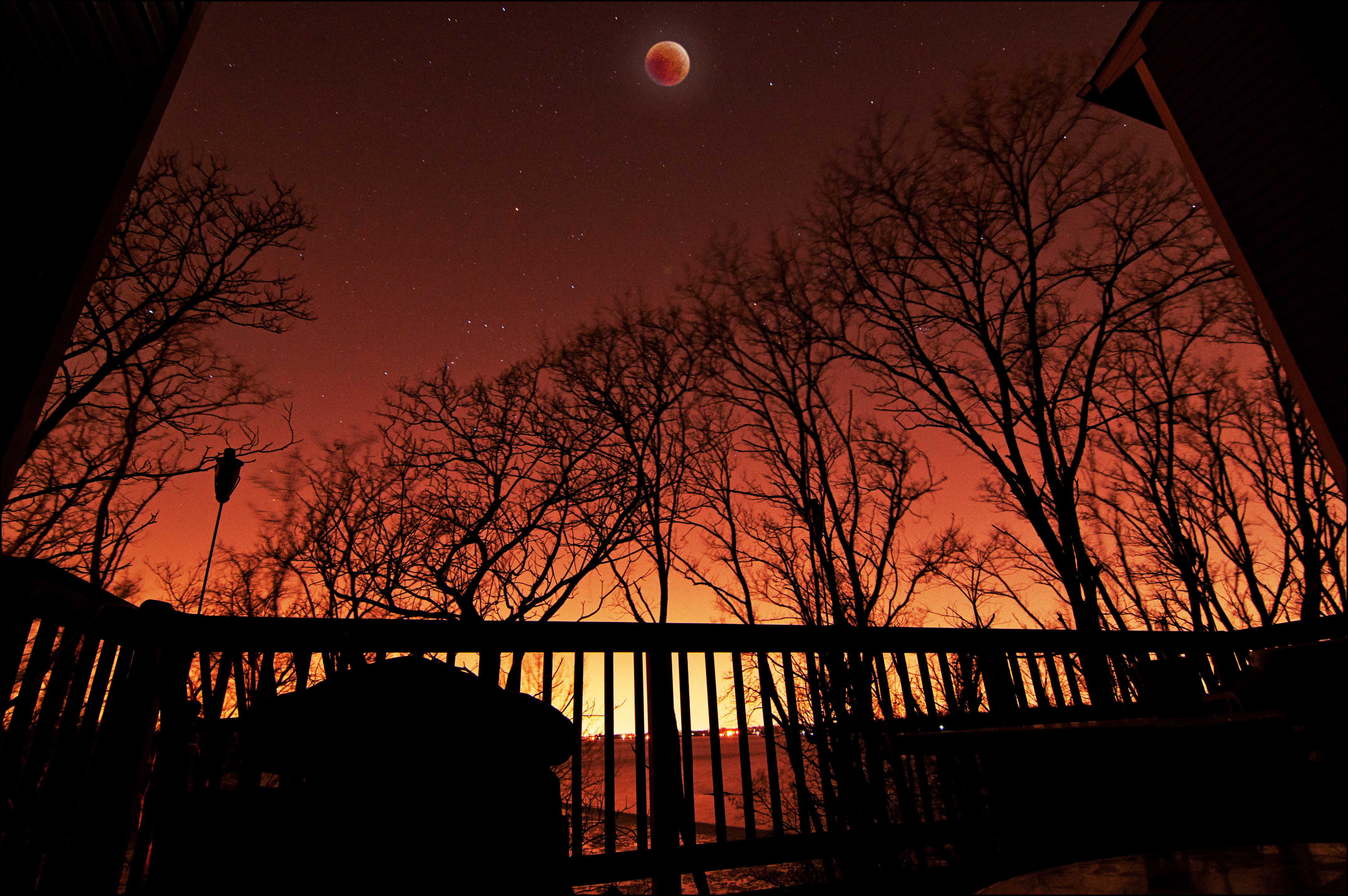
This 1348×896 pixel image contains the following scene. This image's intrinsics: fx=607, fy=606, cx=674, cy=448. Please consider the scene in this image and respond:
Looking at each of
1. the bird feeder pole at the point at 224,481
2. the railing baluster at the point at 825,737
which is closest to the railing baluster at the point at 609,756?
the railing baluster at the point at 825,737

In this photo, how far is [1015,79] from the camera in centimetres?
698

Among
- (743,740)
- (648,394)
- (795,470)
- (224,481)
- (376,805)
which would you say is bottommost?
(376,805)

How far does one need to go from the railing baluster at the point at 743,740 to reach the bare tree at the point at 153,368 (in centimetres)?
649

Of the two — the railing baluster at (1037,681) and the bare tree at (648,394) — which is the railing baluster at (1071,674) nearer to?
the railing baluster at (1037,681)

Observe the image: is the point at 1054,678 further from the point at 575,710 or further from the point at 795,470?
the point at 795,470

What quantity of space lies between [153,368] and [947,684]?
312 inches

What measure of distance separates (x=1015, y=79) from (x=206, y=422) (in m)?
9.81

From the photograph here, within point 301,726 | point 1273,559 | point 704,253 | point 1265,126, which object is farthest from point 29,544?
point 1273,559

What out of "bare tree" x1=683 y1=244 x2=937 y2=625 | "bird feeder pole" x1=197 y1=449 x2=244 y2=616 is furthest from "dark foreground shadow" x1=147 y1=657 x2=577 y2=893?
"bare tree" x1=683 y1=244 x2=937 y2=625

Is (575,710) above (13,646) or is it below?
below

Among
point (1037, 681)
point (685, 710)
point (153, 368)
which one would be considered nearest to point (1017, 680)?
point (1037, 681)

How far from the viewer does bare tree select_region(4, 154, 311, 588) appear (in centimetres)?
589

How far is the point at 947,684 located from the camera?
341 cm

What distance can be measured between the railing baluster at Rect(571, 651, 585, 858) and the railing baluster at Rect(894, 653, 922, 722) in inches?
55.1
